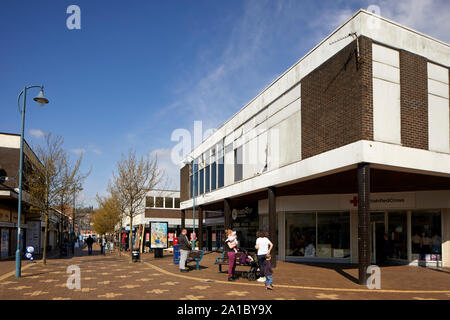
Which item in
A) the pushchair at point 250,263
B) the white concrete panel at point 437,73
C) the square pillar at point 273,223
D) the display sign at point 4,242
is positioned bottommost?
the display sign at point 4,242

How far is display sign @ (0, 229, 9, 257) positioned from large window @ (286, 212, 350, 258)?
64.4 ft

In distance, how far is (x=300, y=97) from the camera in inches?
669

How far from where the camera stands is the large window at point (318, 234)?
67.4ft

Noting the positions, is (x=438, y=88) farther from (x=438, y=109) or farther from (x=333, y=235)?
(x=333, y=235)

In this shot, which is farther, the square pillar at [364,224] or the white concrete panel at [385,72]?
the white concrete panel at [385,72]

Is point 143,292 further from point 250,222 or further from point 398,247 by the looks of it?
point 250,222

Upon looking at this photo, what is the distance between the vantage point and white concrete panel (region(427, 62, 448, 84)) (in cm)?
1508

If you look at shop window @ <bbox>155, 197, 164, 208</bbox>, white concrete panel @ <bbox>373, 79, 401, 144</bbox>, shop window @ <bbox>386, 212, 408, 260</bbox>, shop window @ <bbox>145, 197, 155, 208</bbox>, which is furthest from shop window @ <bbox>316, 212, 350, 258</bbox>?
shop window @ <bbox>155, 197, 164, 208</bbox>

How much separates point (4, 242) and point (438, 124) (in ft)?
92.0

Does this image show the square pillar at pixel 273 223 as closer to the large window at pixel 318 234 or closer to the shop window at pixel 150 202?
the large window at pixel 318 234

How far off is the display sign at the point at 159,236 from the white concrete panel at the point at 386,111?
17493 mm

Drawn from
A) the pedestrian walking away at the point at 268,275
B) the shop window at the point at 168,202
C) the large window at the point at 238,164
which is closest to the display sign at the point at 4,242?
the large window at the point at 238,164

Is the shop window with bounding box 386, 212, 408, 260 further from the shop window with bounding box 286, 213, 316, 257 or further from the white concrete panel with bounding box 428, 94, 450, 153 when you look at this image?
the white concrete panel with bounding box 428, 94, 450, 153
